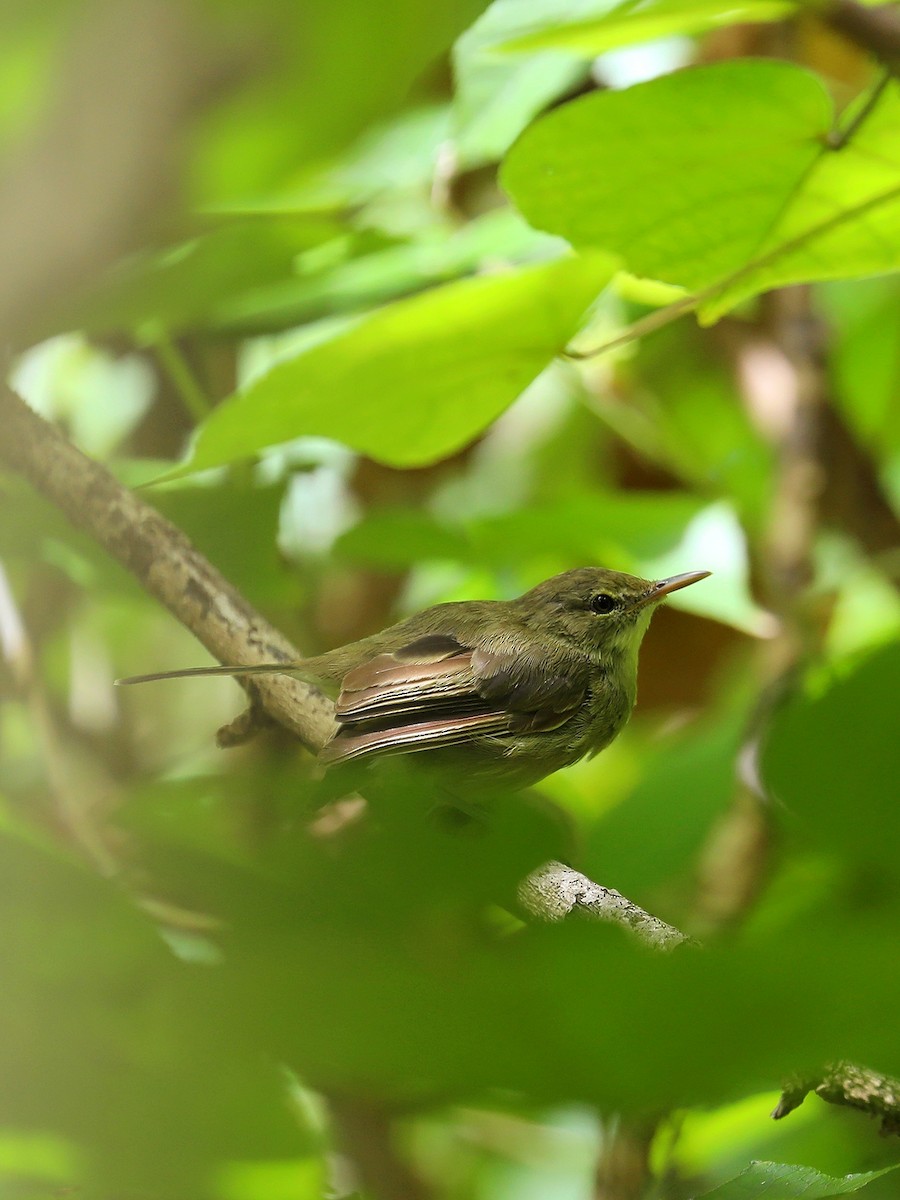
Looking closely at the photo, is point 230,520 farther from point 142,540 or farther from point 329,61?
point 329,61

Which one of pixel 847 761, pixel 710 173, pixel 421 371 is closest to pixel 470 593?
pixel 421 371

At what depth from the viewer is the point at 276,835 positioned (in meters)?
0.41

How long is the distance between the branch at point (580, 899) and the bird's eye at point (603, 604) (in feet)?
5.60

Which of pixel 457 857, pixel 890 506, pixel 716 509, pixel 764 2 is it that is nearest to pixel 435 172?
pixel 716 509

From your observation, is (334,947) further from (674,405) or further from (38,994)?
(674,405)

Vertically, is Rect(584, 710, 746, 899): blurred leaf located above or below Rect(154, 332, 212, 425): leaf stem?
below

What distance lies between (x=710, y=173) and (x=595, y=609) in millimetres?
1665

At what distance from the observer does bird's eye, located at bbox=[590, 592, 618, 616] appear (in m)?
2.79

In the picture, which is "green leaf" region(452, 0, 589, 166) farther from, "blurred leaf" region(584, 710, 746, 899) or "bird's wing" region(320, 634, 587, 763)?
"blurred leaf" region(584, 710, 746, 899)

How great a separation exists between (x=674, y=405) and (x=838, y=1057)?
3.24m

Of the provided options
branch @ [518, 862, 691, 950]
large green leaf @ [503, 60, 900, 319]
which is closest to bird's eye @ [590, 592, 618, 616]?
large green leaf @ [503, 60, 900, 319]

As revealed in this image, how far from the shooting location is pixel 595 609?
2.80 m

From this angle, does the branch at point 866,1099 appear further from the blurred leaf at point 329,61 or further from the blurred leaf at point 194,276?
the blurred leaf at point 194,276

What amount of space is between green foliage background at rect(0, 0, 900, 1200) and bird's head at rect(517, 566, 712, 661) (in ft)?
0.69
